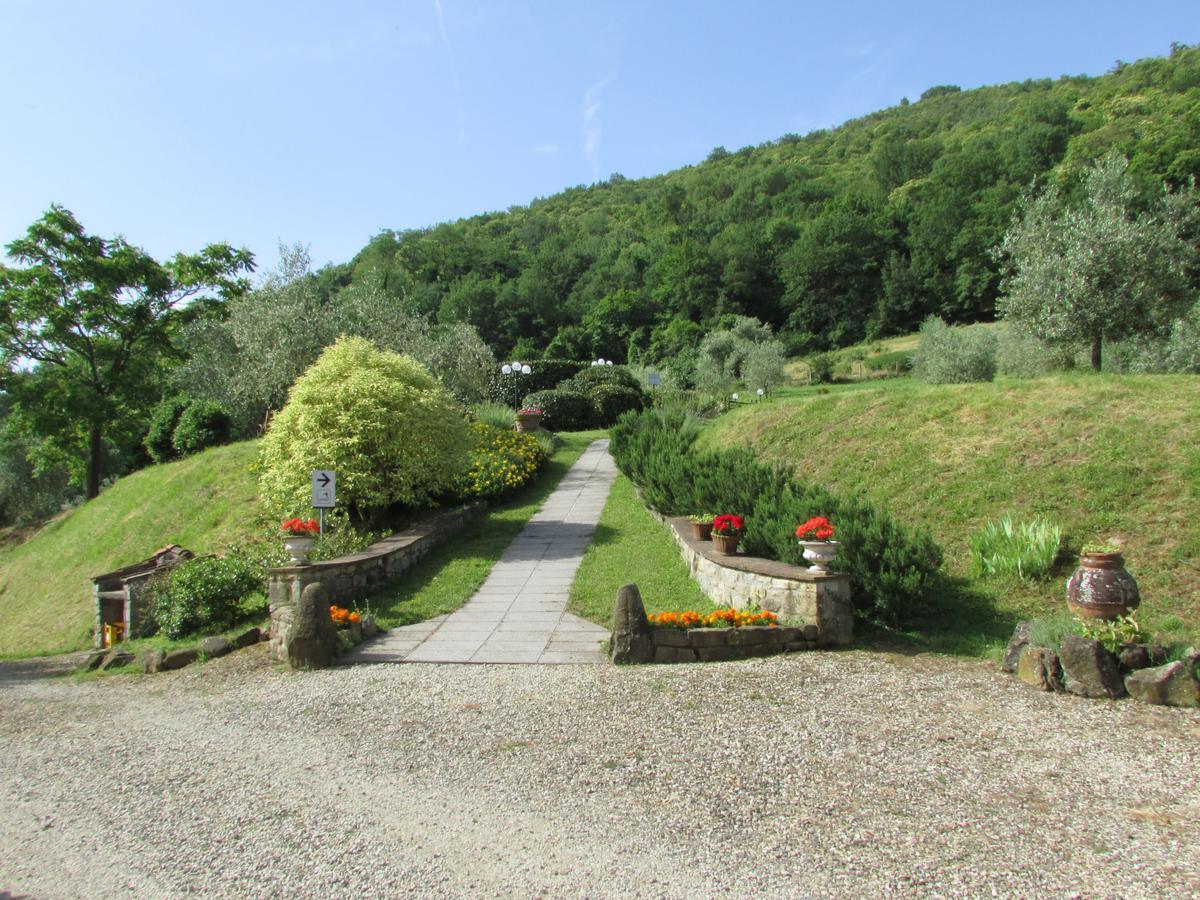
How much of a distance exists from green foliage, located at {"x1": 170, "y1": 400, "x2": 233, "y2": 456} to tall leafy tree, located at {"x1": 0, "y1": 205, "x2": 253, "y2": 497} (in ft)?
5.52

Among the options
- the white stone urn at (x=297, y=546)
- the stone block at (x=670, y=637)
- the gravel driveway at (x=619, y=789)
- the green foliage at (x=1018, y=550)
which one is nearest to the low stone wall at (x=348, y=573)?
the white stone urn at (x=297, y=546)

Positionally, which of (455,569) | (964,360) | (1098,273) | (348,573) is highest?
(1098,273)

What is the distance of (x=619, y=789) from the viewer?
3.93 m

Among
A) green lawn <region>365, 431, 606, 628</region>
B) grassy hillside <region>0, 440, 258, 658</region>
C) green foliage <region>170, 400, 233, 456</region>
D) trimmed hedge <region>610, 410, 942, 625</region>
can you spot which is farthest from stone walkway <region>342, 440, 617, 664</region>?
green foliage <region>170, 400, 233, 456</region>

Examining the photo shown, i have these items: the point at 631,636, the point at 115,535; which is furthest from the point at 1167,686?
the point at 115,535

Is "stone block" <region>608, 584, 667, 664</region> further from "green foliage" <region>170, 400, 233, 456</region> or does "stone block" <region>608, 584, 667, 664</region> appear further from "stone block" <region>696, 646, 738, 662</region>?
"green foliage" <region>170, 400, 233, 456</region>

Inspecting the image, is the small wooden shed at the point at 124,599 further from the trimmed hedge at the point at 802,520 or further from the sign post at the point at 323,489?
the trimmed hedge at the point at 802,520

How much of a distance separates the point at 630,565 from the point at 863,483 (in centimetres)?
339

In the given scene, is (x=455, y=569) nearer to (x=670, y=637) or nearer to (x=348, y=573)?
(x=348, y=573)

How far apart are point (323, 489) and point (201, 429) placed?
13.4m

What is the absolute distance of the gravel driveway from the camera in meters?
3.15

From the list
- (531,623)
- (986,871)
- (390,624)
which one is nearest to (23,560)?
(390,624)

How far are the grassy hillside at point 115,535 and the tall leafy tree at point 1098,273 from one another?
49.8 ft

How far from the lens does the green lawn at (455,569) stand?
324 inches
